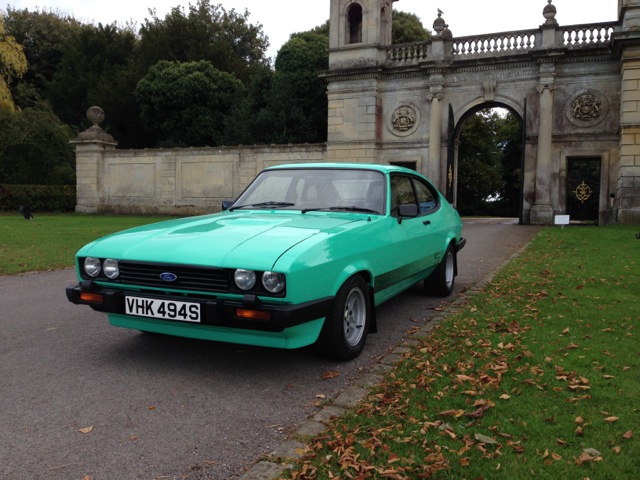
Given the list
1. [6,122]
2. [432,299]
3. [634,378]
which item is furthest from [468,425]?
[6,122]

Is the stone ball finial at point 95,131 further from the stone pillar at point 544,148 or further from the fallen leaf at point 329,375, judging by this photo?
the fallen leaf at point 329,375

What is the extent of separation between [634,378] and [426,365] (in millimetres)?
1423

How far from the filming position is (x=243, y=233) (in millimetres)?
4148

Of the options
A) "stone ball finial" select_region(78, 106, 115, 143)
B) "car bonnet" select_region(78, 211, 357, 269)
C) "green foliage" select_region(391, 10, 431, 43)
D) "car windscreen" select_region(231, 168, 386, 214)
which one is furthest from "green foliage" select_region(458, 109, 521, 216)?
"car bonnet" select_region(78, 211, 357, 269)

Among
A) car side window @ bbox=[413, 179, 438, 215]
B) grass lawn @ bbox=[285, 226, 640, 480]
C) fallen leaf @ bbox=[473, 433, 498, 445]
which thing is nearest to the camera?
grass lawn @ bbox=[285, 226, 640, 480]

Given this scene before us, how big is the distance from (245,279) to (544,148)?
2286 cm

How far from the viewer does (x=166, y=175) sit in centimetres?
3031

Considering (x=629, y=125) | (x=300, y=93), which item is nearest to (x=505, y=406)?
(x=629, y=125)

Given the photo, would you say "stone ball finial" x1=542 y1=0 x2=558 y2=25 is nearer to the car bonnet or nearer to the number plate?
the car bonnet

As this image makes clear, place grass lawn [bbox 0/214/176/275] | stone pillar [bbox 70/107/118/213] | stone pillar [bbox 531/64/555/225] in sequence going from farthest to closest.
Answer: stone pillar [bbox 70/107/118/213] → stone pillar [bbox 531/64/555/225] → grass lawn [bbox 0/214/176/275]

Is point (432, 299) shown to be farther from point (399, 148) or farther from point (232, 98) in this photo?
point (232, 98)

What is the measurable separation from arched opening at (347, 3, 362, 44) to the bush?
751 inches

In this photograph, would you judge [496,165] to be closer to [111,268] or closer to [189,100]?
[189,100]

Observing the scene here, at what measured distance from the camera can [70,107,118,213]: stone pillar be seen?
1220 inches
